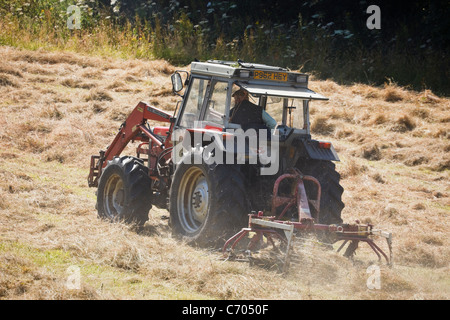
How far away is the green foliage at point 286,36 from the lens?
17.9m

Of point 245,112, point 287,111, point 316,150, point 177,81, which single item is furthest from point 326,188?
point 177,81

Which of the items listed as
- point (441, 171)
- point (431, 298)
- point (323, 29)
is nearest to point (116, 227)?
point (431, 298)

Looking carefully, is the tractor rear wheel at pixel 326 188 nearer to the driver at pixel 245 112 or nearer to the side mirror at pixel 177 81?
the driver at pixel 245 112

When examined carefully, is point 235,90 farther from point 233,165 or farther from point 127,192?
point 127,192

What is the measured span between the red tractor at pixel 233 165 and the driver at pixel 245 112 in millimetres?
13

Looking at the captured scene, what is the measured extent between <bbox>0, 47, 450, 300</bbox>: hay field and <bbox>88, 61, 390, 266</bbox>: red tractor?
427mm

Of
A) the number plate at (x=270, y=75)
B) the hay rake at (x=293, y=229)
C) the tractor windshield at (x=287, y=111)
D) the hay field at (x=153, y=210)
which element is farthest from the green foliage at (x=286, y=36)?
the hay rake at (x=293, y=229)

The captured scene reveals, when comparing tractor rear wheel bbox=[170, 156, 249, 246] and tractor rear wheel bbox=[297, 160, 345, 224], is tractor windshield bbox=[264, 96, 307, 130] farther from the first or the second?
tractor rear wheel bbox=[170, 156, 249, 246]

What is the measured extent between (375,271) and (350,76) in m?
11.8

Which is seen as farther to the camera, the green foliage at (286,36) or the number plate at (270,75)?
the green foliage at (286,36)

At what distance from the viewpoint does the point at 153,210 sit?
10.1 m

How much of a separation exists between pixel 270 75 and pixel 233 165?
1339mm

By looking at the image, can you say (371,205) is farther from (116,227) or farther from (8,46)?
(8,46)

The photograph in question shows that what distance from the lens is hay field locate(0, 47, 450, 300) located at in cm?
624
